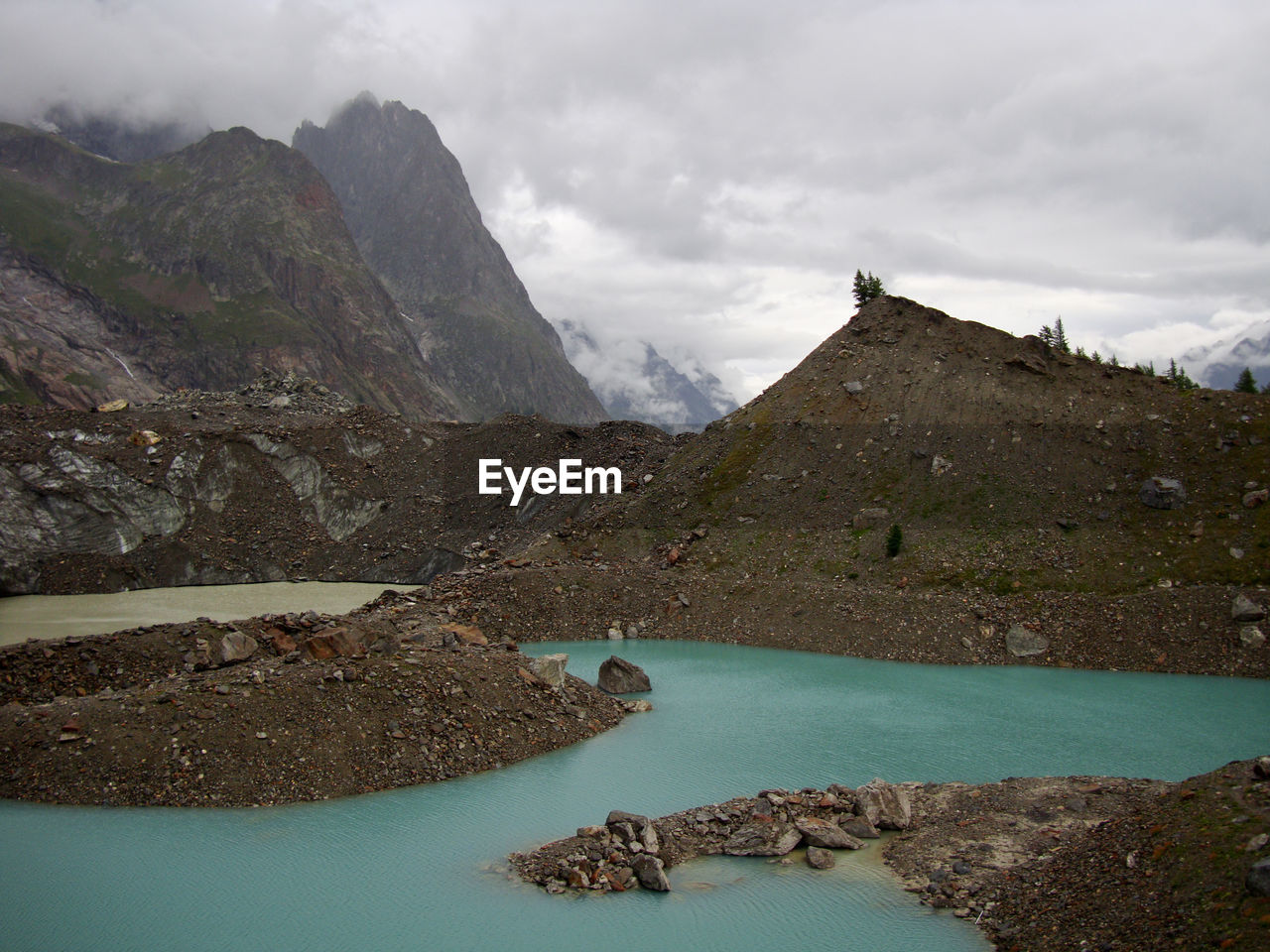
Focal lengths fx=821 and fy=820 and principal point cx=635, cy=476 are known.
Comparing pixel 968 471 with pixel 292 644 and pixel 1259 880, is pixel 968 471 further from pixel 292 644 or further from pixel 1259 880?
pixel 1259 880

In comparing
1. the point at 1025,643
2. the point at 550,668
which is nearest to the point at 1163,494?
the point at 1025,643

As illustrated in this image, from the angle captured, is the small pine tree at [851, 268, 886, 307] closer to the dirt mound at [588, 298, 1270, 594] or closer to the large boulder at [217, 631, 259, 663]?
the dirt mound at [588, 298, 1270, 594]

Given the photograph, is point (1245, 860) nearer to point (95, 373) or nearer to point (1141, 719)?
point (1141, 719)

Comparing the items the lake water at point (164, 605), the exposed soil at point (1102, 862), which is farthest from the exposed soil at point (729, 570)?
the lake water at point (164, 605)

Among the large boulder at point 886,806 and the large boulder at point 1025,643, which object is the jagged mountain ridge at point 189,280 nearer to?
the large boulder at point 1025,643

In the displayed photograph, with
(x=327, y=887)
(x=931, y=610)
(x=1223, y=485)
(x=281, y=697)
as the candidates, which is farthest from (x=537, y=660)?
(x=1223, y=485)

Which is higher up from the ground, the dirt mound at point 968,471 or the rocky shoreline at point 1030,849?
the dirt mound at point 968,471

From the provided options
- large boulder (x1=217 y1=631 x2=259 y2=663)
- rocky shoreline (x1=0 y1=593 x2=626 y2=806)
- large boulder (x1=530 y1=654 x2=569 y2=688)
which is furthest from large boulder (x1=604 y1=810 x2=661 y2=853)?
large boulder (x1=217 y1=631 x2=259 y2=663)
